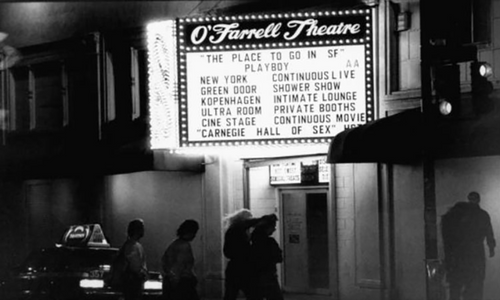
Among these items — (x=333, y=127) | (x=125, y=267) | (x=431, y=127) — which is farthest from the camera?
(x=333, y=127)

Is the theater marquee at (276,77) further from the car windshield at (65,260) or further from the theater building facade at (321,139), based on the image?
the car windshield at (65,260)

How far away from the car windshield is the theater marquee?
9.38 feet

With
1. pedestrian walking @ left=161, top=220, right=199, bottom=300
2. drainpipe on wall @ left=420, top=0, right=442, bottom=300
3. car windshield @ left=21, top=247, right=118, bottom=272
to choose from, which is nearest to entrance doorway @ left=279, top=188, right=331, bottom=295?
car windshield @ left=21, top=247, right=118, bottom=272

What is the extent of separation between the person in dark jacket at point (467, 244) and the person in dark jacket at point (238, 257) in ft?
9.47

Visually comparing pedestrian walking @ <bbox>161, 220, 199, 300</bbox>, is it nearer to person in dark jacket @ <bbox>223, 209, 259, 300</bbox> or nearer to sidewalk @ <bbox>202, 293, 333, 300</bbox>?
person in dark jacket @ <bbox>223, 209, 259, 300</bbox>

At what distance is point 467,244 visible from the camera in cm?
1485

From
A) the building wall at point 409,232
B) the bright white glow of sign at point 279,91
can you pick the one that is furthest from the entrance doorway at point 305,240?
the bright white glow of sign at point 279,91

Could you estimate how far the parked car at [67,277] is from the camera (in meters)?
15.1

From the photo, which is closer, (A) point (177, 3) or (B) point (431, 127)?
(B) point (431, 127)

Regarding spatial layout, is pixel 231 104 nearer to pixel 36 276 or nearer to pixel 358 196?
pixel 358 196

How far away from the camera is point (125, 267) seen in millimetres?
13984

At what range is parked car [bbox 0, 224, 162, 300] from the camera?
15062 millimetres

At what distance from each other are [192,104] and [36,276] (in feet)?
12.9

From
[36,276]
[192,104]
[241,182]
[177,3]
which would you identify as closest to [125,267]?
[36,276]
